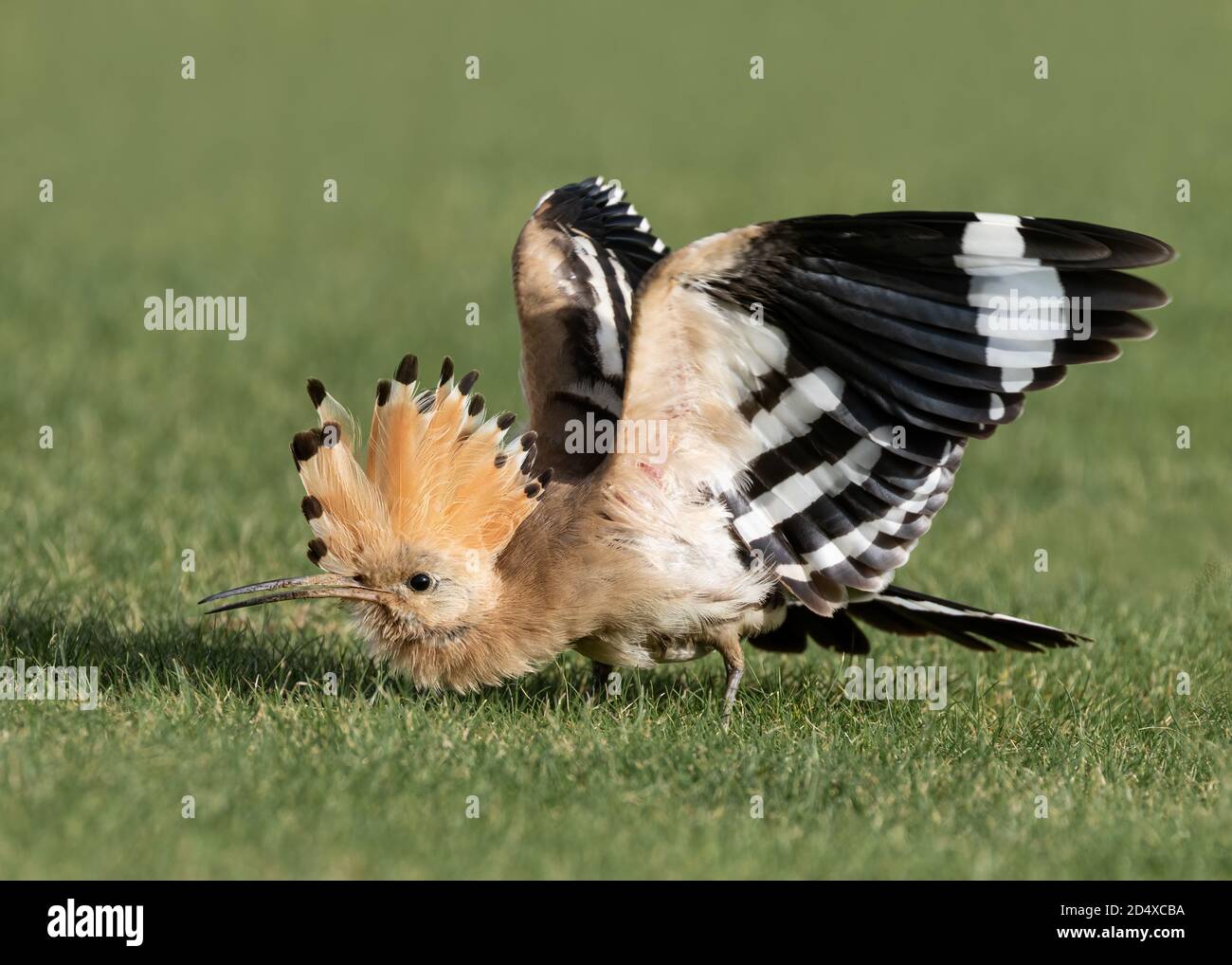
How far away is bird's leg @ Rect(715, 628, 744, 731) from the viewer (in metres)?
5.93

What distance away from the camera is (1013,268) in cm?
536

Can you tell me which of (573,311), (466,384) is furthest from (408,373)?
(573,311)

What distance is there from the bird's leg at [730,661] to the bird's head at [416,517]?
0.76m

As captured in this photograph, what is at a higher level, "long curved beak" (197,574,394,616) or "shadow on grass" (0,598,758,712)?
"long curved beak" (197,574,394,616)

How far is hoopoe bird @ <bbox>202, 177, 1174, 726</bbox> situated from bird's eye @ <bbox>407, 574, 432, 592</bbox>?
1cm

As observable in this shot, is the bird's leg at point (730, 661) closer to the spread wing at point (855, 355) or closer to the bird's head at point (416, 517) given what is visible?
the spread wing at point (855, 355)

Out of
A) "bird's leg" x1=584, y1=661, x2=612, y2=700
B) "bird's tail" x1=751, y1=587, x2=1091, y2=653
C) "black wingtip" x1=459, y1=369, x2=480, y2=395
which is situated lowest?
"bird's leg" x1=584, y1=661, x2=612, y2=700

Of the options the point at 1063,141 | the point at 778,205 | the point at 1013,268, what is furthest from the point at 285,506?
the point at 1063,141

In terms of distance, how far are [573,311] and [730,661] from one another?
1.62 meters

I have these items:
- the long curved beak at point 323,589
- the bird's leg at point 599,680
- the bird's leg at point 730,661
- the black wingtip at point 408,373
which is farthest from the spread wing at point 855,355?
the long curved beak at point 323,589

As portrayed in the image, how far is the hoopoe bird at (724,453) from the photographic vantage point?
535cm

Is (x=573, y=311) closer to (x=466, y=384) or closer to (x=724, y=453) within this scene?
(x=466, y=384)

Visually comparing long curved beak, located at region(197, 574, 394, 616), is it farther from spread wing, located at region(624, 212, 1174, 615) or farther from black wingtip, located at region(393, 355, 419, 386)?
spread wing, located at region(624, 212, 1174, 615)

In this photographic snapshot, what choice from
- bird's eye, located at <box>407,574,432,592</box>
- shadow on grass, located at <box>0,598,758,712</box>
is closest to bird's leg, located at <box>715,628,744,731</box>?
shadow on grass, located at <box>0,598,758,712</box>
